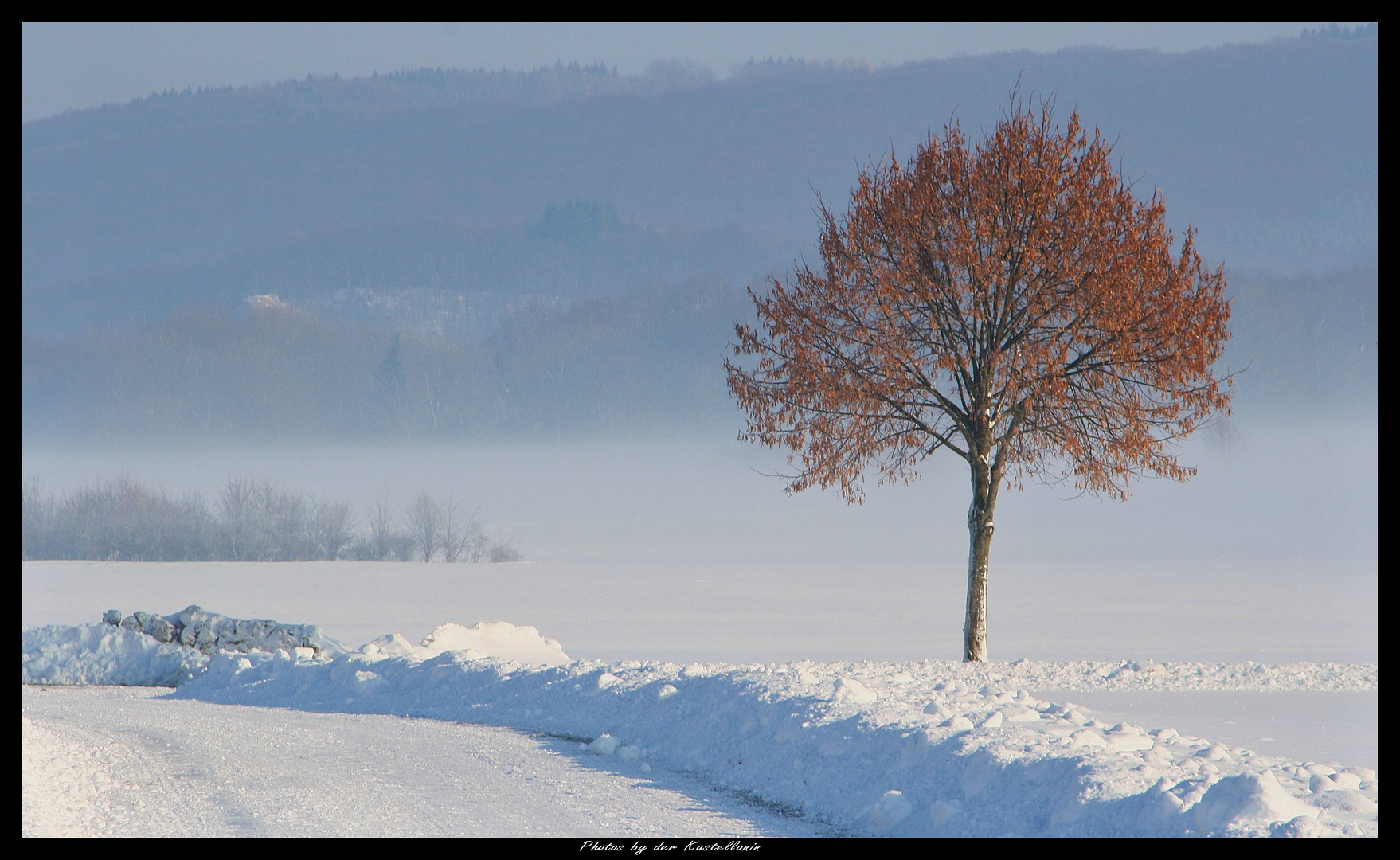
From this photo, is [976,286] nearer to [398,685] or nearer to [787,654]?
[787,654]

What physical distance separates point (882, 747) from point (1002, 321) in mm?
10945

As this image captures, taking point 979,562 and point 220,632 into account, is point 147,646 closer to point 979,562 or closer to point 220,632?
point 220,632

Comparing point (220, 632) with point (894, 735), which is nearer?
point (894, 735)

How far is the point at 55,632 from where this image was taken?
69.7ft

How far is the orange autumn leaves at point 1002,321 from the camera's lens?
1883 centimetres

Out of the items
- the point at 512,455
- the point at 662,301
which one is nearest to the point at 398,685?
the point at 512,455

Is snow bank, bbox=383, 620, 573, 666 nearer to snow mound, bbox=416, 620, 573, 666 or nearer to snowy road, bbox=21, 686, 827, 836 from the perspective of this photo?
snow mound, bbox=416, 620, 573, 666

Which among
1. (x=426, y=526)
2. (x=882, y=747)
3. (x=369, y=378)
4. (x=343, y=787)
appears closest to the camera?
(x=343, y=787)

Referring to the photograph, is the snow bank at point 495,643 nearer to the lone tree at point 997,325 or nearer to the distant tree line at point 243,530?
the lone tree at point 997,325

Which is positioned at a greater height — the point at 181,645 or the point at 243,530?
the point at 181,645

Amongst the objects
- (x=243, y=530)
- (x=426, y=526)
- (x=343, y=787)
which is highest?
(x=343, y=787)

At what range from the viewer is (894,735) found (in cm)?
987

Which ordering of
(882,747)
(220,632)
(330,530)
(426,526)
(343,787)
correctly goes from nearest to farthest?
(343,787) → (882,747) → (220,632) → (426,526) → (330,530)

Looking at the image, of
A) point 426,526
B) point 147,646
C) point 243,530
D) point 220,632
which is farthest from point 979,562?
point 243,530
